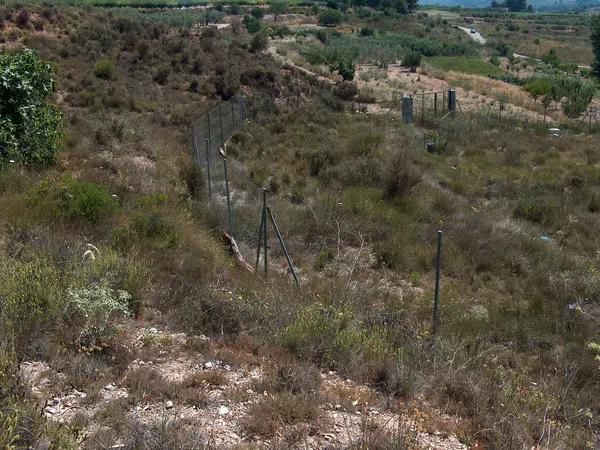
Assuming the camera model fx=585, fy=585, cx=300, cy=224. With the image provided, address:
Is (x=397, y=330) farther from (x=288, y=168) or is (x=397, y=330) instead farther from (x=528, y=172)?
(x=528, y=172)

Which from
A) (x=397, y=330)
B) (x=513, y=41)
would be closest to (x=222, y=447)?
(x=397, y=330)

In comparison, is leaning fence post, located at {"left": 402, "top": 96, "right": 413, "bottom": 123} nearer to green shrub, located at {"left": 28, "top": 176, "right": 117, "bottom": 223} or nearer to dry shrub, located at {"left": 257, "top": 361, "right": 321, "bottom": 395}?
green shrub, located at {"left": 28, "top": 176, "right": 117, "bottom": 223}

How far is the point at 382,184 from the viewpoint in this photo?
1557cm

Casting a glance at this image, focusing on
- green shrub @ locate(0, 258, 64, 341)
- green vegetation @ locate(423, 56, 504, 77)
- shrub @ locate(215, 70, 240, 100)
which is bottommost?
green vegetation @ locate(423, 56, 504, 77)

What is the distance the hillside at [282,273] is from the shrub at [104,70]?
0.07m

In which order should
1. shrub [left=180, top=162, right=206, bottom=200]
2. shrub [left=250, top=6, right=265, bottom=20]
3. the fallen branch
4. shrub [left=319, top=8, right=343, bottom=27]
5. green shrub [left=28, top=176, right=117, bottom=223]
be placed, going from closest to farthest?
green shrub [left=28, top=176, right=117, bottom=223] < the fallen branch < shrub [left=180, top=162, right=206, bottom=200] < shrub [left=250, top=6, right=265, bottom=20] < shrub [left=319, top=8, right=343, bottom=27]

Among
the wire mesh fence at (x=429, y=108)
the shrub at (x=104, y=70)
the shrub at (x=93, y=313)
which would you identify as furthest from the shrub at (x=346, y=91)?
the shrub at (x=93, y=313)

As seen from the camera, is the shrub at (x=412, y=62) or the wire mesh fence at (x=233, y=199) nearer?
the wire mesh fence at (x=233, y=199)

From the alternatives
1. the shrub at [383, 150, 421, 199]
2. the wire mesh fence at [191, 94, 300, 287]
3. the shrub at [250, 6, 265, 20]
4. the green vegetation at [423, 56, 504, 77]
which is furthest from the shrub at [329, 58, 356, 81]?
the shrub at [250, 6, 265, 20]

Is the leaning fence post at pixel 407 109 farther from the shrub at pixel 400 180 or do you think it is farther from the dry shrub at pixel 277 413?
the dry shrub at pixel 277 413

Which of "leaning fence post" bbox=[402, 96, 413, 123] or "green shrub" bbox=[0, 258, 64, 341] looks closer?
"green shrub" bbox=[0, 258, 64, 341]

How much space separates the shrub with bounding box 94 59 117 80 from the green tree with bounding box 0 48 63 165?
40.2 ft

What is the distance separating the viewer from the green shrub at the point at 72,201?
31.2 feet

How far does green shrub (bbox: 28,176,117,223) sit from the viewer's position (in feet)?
31.2
